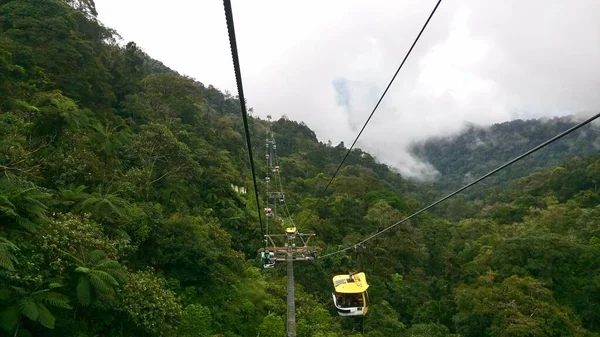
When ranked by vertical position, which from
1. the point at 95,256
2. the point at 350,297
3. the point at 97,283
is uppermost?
the point at 95,256

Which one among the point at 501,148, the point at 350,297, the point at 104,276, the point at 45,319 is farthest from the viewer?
the point at 501,148

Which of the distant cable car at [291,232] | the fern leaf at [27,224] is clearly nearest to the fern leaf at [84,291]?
the fern leaf at [27,224]

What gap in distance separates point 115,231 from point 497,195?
169ft

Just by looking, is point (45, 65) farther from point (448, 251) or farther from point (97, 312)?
point (448, 251)

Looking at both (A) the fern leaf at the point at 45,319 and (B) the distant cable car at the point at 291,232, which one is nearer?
(A) the fern leaf at the point at 45,319

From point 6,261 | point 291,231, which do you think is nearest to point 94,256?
point 6,261

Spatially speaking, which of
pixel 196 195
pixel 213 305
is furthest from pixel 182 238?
pixel 196 195

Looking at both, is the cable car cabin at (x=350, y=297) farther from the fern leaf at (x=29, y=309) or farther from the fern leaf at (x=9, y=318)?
the fern leaf at (x=9, y=318)

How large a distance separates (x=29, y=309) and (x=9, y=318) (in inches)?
13.7

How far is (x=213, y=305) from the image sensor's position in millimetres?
13992

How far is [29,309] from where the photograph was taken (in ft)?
22.2

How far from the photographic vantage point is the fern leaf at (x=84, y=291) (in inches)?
304

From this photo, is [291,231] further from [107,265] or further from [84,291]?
[84,291]

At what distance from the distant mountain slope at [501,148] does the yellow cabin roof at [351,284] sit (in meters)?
73.6
